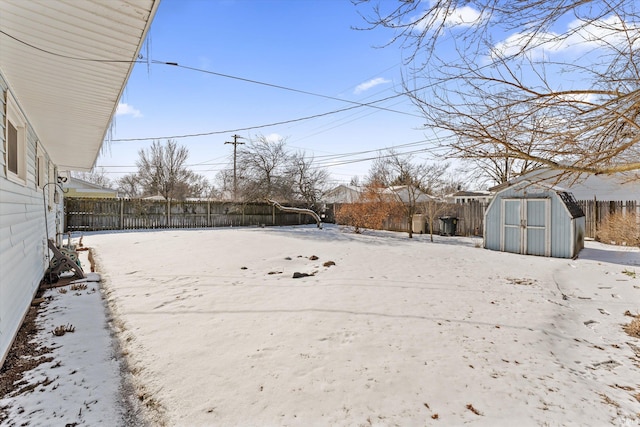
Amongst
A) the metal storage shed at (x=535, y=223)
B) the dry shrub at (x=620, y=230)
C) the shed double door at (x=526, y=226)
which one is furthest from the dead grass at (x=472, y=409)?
the dry shrub at (x=620, y=230)

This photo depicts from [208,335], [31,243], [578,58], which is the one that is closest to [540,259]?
[578,58]

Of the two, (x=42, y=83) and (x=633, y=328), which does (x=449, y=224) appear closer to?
(x=633, y=328)

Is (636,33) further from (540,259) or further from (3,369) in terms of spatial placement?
(540,259)

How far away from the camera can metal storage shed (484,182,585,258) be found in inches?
332

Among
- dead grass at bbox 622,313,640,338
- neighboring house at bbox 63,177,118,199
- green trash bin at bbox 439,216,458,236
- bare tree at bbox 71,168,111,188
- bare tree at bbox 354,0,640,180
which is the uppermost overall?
bare tree at bbox 71,168,111,188

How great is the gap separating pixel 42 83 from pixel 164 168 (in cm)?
2982

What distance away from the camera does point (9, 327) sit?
2.99m

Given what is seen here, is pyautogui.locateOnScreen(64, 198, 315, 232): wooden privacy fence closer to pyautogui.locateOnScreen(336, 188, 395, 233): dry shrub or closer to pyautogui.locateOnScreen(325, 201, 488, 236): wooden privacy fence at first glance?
pyautogui.locateOnScreen(336, 188, 395, 233): dry shrub

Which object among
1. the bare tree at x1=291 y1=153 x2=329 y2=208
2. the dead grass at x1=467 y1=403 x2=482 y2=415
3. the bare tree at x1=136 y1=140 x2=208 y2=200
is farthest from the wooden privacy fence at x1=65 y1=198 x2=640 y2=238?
the bare tree at x1=136 y1=140 x2=208 y2=200

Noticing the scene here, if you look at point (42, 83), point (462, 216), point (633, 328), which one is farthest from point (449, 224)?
point (42, 83)

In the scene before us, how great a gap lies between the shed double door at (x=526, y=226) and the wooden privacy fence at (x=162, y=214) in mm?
12586

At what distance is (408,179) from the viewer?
1392 cm

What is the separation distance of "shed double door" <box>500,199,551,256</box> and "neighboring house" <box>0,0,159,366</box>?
9.87m

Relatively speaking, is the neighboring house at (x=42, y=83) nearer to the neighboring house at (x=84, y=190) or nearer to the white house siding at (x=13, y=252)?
the white house siding at (x=13, y=252)
